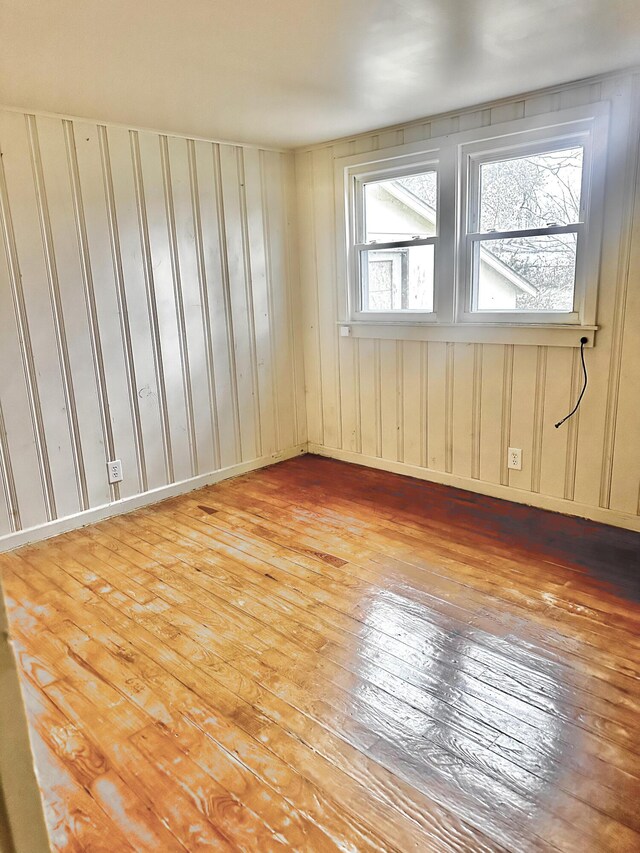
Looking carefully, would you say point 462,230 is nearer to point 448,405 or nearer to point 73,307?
point 448,405

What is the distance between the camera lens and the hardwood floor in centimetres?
161

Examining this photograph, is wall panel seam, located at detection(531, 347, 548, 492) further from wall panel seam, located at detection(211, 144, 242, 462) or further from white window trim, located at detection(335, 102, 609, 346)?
wall panel seam, located at detection(211, 144, 242, 462)

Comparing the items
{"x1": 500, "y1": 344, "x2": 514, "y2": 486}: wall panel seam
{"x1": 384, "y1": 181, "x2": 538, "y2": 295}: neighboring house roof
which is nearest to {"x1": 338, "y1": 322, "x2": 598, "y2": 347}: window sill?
{"x1": 500, "y1": 344, "x2": 514, "y2": 486}: wall panel seam

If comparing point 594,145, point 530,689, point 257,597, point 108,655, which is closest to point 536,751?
point 530,689

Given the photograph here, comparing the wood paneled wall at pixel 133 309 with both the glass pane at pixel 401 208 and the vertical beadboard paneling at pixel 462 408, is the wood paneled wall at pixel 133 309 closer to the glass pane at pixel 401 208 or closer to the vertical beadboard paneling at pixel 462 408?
the glass pane at pixel 401 208

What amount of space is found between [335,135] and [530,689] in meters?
3.60

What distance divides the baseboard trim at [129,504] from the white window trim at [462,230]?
124 centimetres

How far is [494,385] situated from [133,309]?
7.61 feet

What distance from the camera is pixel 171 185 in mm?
3791

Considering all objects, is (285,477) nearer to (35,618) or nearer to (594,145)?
(35,618)

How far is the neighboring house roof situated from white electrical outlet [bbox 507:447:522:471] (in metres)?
0.96

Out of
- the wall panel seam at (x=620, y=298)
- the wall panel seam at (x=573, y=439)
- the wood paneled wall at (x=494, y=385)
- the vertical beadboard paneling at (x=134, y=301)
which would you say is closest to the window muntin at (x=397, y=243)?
the wood paneled wall at (x=494, y=385)

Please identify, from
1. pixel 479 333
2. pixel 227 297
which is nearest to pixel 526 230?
pixel 479 333

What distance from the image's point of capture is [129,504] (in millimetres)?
3840
